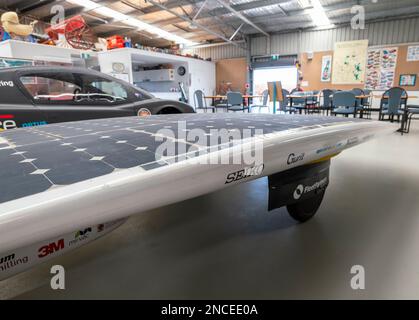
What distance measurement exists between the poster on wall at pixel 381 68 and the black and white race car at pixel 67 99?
7777mm

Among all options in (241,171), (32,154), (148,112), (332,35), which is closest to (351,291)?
(241,171)

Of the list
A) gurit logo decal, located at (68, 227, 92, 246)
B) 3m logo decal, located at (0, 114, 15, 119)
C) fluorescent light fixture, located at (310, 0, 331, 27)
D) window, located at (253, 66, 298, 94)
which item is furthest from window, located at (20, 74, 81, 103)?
window, located at (253, 66, 298, 94)

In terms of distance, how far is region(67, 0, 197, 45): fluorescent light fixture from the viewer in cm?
591

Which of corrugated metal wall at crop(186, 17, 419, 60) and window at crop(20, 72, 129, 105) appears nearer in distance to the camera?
window at crop(20, 72, 129, 105)

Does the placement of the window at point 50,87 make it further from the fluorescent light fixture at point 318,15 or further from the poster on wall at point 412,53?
the poster on wall at point 412,53

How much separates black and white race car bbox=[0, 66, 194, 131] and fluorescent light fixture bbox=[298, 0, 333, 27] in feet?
18.7

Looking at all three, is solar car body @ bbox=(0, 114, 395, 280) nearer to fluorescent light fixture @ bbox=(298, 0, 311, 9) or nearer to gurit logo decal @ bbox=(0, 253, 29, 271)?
gurit logo decal @ bbox=(0, 253, 29, 271)

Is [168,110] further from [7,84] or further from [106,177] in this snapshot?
[106,177]

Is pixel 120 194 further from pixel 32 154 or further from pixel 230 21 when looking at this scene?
pixel 230 21

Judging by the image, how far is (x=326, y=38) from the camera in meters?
8.64

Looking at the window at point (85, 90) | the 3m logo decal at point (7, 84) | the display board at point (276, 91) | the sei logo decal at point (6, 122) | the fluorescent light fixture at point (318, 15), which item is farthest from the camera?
the fluorescent light fixture at point (318, 15)

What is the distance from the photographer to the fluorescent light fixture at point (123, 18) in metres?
5.91

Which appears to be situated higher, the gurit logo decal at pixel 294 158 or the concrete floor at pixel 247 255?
the gurit logo decal at pixel 294 158

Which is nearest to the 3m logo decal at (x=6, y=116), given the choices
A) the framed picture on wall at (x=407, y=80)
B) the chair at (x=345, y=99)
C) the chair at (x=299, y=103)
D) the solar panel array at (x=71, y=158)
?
the solar panel array at (x=71, y=158)
